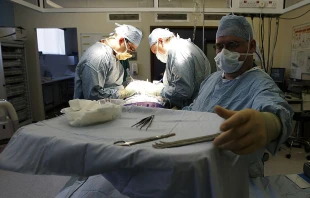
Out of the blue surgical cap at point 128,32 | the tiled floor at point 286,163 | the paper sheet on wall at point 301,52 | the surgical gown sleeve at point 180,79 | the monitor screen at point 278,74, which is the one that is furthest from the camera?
the monitor screen at point 278,74

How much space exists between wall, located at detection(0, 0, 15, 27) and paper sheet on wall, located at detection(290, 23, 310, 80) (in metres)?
5.11

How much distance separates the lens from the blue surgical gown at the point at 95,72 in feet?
6.58

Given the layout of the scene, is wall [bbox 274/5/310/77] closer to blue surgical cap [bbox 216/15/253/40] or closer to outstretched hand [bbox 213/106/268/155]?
blue surgical cap [bbox 216/15/253/40]

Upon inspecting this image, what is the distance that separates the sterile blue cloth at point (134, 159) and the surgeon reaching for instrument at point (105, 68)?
130 centimetres

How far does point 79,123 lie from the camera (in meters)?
0.71

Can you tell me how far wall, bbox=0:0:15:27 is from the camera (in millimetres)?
4047

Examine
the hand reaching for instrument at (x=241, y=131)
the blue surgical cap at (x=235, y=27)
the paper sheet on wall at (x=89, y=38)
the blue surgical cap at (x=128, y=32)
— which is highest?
the paper sheet on wall at (x=89, y=38)

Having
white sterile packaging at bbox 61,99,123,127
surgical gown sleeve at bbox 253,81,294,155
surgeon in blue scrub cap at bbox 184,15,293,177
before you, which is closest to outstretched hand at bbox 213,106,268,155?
surgeon in blue scrub cap at bbox 184,15,293,177

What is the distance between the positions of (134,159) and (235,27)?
0.97m

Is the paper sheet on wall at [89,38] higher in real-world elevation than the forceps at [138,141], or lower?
higher

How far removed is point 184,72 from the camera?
1962 mm

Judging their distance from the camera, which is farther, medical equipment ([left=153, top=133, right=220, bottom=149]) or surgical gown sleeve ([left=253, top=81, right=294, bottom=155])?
surgical gown sleeve ([left=253, top=81, right=294, bottom=155])

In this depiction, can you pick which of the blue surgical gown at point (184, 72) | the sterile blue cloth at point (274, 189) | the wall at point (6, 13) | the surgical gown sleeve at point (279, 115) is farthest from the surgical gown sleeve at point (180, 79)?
the wall at point (6, 13)

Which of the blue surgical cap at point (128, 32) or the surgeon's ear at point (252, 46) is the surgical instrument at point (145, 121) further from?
the blue surgical cap at point (128, 32)
